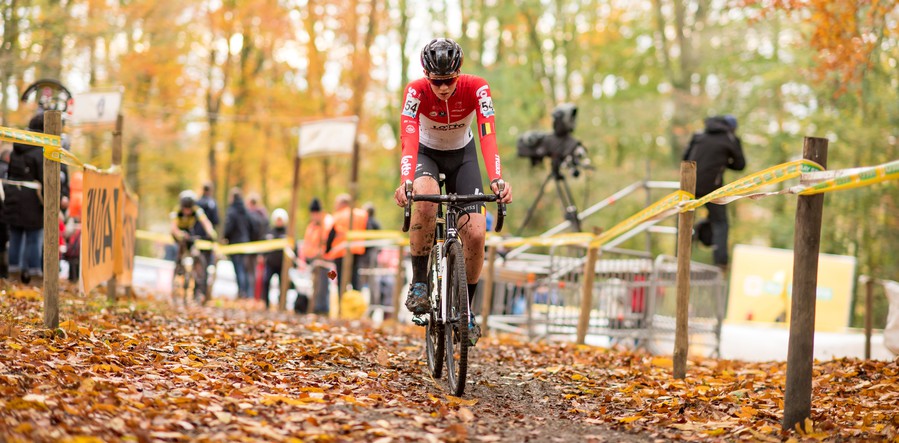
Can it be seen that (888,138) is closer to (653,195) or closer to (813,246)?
(653,195)

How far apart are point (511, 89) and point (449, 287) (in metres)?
21.0

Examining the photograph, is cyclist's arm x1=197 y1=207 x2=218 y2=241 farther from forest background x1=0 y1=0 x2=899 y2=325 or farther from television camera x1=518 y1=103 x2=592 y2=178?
television camera x1=518 y1=103 x2=592 y2=178

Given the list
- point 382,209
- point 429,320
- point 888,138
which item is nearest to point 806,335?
point 429,320

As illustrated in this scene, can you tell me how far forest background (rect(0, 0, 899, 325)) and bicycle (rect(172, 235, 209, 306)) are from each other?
650 cm

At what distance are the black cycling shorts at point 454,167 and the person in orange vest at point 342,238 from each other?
28.9 ft

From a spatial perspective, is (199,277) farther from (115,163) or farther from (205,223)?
(115,163)

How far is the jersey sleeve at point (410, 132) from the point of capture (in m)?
6.59

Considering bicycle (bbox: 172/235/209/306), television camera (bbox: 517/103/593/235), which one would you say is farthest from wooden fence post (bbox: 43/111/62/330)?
bicycle (bbox: 172/235/209/306)

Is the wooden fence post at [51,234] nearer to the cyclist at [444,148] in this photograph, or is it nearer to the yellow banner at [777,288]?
the cyclist at [444,148]

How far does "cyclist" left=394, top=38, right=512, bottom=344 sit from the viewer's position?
6598 millimetres

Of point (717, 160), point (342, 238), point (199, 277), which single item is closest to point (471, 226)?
point (717, 160)

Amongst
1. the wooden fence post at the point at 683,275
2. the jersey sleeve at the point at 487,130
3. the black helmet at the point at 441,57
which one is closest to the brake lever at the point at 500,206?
the jersey sleeve at the point at 487,130

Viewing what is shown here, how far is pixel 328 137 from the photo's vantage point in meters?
16.0

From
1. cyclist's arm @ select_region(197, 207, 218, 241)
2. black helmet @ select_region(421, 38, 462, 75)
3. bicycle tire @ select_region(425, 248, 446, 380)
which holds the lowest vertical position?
bicycle tire @ select_region(425, 248, 446, 380)
